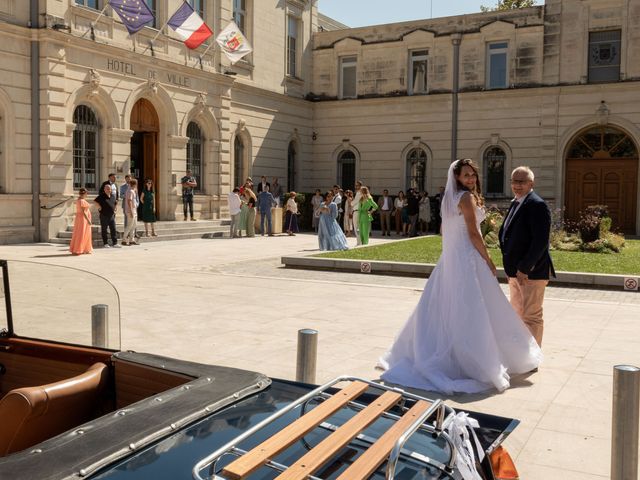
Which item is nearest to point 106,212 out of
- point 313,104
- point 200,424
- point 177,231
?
point 177,231

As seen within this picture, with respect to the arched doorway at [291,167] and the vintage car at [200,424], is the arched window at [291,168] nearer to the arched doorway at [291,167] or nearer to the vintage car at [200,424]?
the arched doorway at [291,167]

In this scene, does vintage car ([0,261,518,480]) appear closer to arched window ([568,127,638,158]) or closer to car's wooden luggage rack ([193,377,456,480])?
car's wooden luggage rack ([193,377,456,480])

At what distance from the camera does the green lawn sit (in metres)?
13.6

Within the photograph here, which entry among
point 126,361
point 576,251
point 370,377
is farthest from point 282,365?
point 576,251

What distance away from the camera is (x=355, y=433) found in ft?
7.95

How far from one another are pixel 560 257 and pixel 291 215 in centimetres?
1194

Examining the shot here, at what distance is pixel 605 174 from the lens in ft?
87.0

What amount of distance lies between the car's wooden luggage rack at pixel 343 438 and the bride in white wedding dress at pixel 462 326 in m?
3.02

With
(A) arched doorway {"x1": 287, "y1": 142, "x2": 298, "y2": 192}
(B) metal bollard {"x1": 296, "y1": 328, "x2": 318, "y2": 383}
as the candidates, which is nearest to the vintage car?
(B) metal bollard {"x1": 296, "y1": 328, "x2": 318, "y2": 383}

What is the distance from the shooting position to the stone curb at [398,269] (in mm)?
11820

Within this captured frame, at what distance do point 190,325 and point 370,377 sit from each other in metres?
2.98

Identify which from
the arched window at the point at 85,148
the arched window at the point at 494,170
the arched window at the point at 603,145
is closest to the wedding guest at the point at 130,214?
the arched window at the point at 85,148

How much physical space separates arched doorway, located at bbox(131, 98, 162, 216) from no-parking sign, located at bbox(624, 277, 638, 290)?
15.7 meters

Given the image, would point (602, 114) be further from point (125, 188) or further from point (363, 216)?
point (125, 188)
